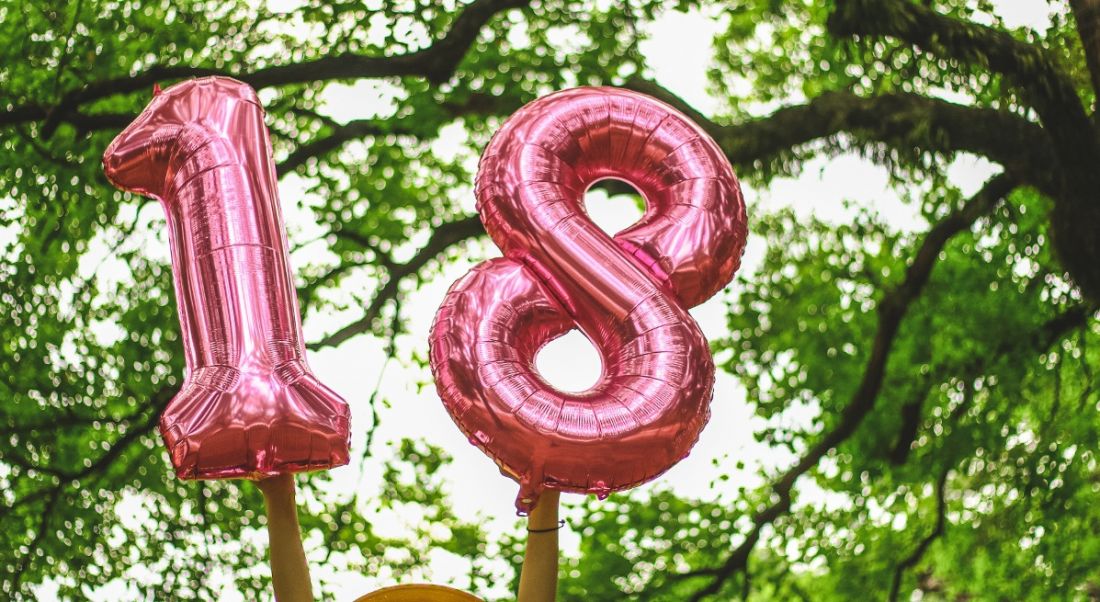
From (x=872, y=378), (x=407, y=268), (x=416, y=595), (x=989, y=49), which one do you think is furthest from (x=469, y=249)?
(x=416, y=595)

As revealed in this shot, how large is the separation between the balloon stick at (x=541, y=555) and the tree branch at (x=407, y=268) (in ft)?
8.70

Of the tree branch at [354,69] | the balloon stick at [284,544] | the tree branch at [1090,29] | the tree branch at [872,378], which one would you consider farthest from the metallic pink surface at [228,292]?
the tree branch at [872,378]

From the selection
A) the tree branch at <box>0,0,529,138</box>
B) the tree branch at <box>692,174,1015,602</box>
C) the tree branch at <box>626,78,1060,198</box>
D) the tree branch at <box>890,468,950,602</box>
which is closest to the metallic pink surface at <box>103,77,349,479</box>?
the tree branch at <box>0,0,529,138</box>

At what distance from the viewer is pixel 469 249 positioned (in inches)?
223

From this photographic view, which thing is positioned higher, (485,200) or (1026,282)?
(1026,282)

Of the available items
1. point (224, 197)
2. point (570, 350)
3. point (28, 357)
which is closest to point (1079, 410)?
point (570, 350)

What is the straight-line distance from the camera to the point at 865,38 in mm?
4918

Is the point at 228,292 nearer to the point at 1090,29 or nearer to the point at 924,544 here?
the point at 1090,29

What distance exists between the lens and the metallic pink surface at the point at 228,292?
8.10 ft

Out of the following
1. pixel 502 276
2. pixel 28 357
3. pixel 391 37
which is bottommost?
pixel 502 276

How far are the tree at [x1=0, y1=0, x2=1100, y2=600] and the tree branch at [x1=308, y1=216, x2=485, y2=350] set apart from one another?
0.01 meters

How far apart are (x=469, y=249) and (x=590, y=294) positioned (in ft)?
10.1

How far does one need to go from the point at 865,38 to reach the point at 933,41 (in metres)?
0.27

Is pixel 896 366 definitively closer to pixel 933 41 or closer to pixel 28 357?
pixel 933 41
